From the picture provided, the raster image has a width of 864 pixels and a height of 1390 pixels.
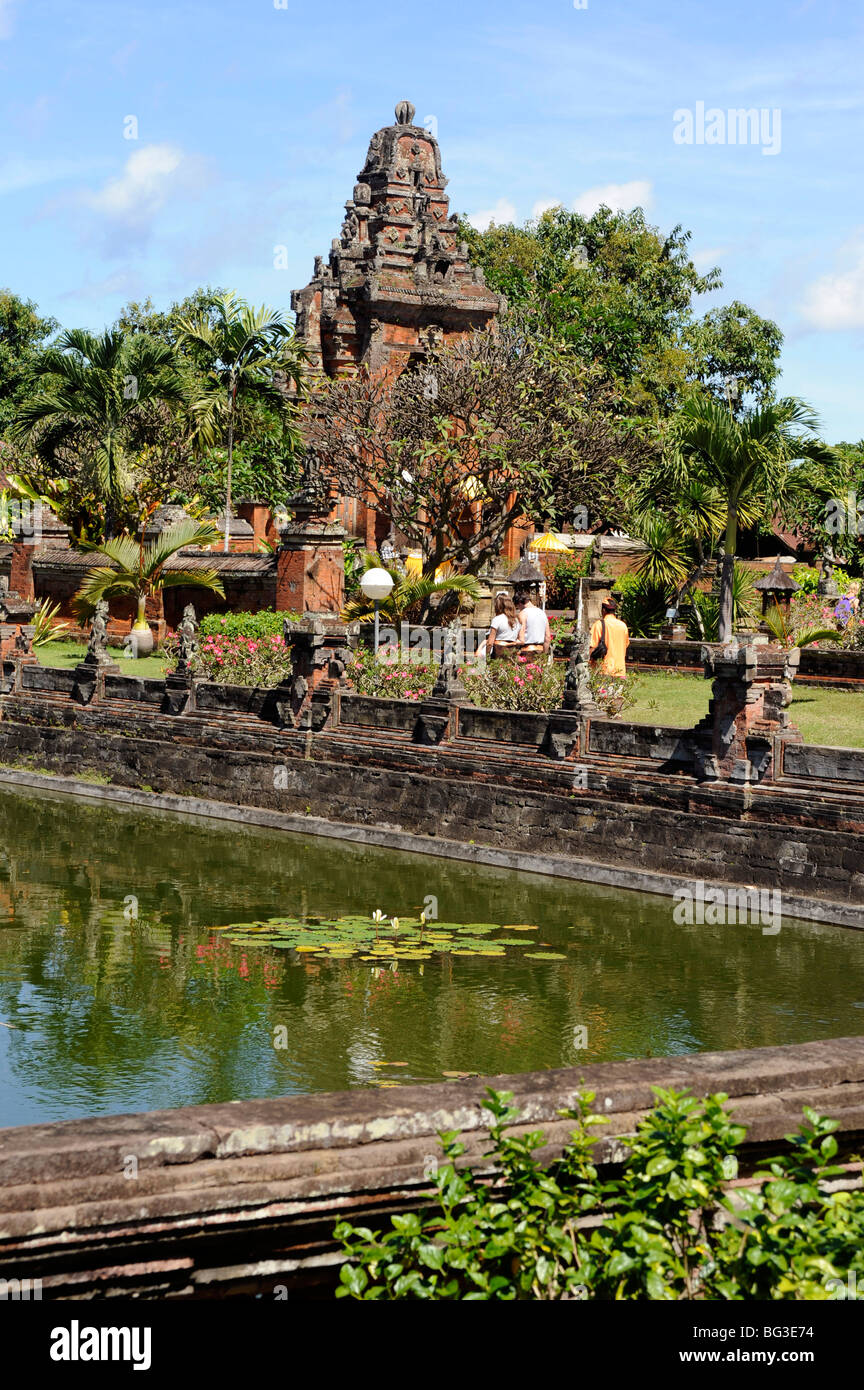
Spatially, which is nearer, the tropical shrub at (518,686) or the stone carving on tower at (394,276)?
the tropical shrub at (518,686)

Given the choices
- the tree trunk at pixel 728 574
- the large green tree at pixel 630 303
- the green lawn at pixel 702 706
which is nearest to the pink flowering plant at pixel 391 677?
the green lawn at pixel 702 706

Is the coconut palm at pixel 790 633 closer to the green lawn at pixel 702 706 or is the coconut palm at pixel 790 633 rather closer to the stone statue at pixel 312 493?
the green lawn at pixel 702 706

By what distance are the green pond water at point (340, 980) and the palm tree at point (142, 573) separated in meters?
11.3

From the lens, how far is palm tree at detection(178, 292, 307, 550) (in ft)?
94.7

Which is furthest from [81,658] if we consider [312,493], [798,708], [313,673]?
[798,708]

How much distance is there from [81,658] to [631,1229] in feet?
75.9

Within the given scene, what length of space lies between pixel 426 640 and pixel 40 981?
12466 mm

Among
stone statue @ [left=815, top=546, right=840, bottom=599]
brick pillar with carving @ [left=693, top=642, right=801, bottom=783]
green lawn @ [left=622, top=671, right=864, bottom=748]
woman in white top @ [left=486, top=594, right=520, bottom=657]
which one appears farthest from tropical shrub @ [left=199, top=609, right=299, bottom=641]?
stone statue @ [left=815, top=546, right=840, bottom=599]

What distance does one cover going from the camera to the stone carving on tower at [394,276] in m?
32.4

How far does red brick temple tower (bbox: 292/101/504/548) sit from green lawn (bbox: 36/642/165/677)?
302 inches

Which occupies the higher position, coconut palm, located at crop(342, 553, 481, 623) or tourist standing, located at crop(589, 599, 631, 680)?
coconut palm, located at crop(342, 553, 481, 623)

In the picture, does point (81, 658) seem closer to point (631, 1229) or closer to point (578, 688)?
point (578, 688)

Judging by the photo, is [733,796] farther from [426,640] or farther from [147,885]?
[426,640]

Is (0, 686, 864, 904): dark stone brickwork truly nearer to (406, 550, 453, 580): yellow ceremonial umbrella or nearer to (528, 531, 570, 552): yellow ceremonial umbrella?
(406, 550, 453, 580): yellow ceremonial umbrella
